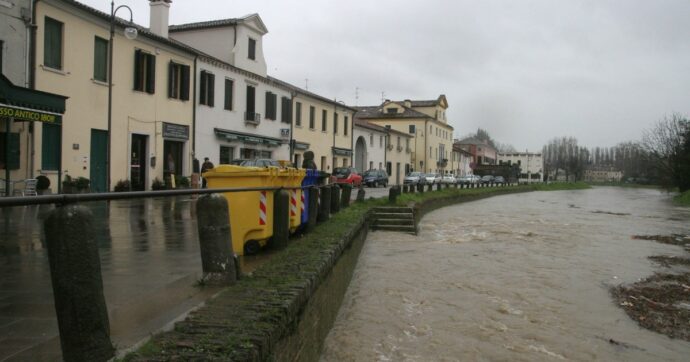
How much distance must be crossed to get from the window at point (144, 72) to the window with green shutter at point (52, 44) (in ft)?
11.4

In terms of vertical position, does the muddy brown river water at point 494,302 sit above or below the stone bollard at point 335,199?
below

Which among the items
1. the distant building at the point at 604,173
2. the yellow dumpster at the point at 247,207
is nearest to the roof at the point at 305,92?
the yellow dumpster at the point at 247,207

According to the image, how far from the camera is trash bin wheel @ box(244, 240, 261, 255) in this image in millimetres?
6734

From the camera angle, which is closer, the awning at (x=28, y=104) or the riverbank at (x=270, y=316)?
the riverbank at (x=270, y=316)

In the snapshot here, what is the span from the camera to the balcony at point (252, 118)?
2886cm

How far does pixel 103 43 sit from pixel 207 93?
6.56 meters

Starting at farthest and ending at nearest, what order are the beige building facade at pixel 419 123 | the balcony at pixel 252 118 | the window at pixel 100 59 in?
the beige building facade at pixel 419 123 < the balcony at pixel 252 118 < the window at pixel 100 59

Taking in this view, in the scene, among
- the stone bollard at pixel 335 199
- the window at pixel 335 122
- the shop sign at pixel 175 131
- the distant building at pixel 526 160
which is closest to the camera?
the stone bollard at pixel 335 199

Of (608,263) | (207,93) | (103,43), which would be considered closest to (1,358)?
(608,263)

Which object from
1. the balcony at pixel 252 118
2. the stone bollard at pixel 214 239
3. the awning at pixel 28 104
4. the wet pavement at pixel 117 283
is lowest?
the wet pavement at pixel 117 283

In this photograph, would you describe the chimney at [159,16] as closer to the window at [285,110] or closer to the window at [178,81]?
the window at [178,81]

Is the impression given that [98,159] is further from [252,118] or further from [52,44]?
[252,118]

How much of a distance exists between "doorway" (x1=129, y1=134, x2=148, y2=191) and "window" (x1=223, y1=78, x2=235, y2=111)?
6.33 metres

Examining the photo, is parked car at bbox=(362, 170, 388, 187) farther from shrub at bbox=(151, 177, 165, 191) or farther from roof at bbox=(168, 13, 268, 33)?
shrub at bbox=(151, 177, 165, 191)
